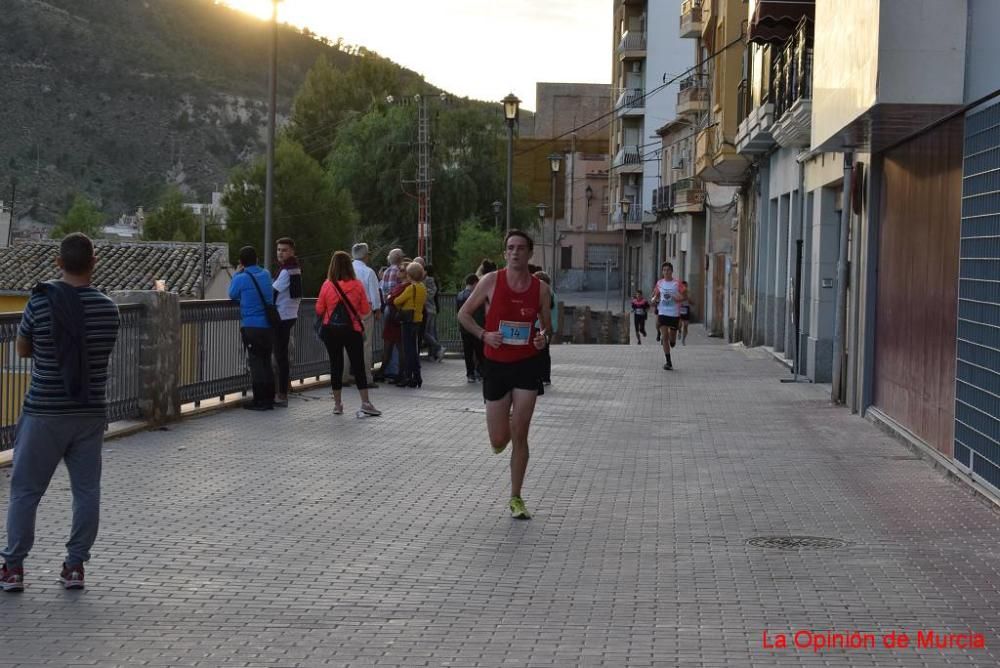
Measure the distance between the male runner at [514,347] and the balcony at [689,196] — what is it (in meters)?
47.8

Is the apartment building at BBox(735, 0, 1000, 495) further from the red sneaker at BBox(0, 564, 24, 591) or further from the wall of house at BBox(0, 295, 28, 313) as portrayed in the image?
the wall of house at BBox(0, 295, 28, 313)

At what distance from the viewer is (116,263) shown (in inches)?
2682

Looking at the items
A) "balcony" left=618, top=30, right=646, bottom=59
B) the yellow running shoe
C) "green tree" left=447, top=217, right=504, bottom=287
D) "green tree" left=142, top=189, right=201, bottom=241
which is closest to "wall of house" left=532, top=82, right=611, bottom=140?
"balcony" left=618, top=30, right=646, bottom=59

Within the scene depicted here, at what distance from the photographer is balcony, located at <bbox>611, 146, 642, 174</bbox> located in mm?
89500

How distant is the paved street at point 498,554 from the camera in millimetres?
6500

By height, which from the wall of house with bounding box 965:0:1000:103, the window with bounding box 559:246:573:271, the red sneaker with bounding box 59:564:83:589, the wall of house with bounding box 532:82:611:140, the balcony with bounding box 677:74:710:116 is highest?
the wall of house with bounding box 532:82:611:140

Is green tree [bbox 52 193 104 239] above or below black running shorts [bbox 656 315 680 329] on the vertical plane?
above

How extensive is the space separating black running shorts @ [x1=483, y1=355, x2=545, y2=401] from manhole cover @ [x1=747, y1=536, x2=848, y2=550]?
67.7 inches

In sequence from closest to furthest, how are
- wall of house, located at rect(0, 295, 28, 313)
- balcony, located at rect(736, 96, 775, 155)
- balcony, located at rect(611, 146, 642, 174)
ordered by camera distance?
1. balcony, located at rect(736, 96, 775, 155)
2. wall of house, located at rect(0, 295, 28, 313)
3. balcony, located at rect(611, 146, 642, 174)

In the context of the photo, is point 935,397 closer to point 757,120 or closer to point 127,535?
point 127,535

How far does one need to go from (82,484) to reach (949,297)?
756 cm

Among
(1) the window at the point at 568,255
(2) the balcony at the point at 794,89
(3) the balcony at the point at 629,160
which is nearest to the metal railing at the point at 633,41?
(3) the balcony at the point at 629,160

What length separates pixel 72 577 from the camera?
24.6 feet

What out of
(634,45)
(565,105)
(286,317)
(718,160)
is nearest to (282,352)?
(286,317)
